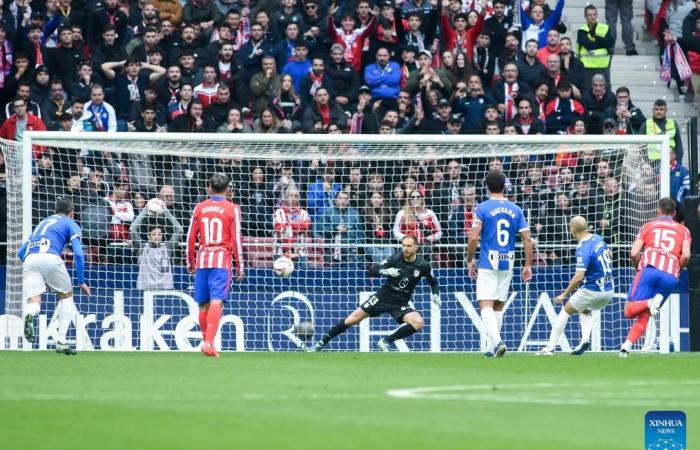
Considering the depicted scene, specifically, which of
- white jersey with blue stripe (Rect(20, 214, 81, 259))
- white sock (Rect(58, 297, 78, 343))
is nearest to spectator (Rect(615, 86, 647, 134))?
white jersey with blue stripe (Rect(20, 214, 81, 259))

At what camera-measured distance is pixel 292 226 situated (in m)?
19.5

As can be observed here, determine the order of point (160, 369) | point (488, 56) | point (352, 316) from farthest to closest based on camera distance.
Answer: point (488, 56) → point (352, 316) → point (160, 369)

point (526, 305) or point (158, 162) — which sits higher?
point (158, 162)

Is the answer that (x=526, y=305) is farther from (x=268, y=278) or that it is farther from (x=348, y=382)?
(x=348, y=382)

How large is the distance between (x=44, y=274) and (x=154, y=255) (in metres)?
2.67

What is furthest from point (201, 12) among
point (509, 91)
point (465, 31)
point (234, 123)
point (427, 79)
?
point (509, 91)

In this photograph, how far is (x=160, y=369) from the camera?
12789 millimetres

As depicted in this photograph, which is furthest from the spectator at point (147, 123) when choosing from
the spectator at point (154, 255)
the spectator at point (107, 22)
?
the spectator at point (154, 255)

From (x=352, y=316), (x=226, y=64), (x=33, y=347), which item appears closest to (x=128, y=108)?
(x=226, y=64)

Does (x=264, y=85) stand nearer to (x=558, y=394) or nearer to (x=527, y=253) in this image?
(x=527, y=253)

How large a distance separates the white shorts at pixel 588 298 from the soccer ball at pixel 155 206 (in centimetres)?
553

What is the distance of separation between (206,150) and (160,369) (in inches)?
277

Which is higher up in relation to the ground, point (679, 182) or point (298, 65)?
point (298, 65)

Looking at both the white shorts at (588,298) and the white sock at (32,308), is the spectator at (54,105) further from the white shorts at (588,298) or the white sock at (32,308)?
the white shorts at (588,298)
